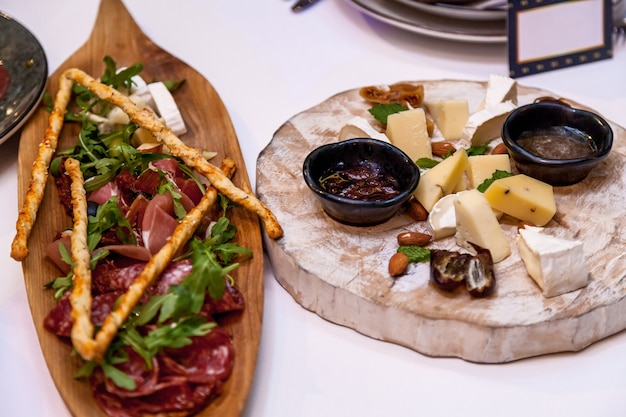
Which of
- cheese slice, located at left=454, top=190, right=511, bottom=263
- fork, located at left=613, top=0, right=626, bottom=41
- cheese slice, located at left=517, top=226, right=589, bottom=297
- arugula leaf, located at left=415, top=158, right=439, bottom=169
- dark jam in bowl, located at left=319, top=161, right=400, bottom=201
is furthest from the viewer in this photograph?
fork, located at left=613, top=0, right=626, bottom=41

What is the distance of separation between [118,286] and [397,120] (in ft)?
2.72

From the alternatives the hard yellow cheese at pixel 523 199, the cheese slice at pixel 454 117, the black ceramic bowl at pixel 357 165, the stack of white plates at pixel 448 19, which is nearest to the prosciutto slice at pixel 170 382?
the black ceramic bowl at pixel 357 165

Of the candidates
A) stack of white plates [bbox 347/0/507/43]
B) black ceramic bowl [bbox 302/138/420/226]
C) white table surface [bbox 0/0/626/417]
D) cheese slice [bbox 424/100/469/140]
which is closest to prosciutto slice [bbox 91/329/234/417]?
white table surface [bbox 0/0/626/417]

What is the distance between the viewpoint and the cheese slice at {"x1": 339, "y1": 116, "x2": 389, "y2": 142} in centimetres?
180

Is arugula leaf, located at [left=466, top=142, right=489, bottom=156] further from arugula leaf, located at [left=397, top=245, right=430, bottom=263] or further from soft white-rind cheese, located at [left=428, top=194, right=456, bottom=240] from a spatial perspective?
arugula leaf, located at [left=397, top=245, right=430, bottom=263]

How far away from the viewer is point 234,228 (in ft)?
5.41

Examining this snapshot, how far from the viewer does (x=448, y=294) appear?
57.7 inches

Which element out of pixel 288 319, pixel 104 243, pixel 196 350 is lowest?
pixel 288 319

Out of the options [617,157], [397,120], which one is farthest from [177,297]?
[617,157]

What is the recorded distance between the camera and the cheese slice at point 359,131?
1.80 meters

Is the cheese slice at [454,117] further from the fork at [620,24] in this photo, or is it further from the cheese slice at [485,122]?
the fork at [620,24]

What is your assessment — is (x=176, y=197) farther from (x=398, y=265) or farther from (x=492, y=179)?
(x=492, y=179)

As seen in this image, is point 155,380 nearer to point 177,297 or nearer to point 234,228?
point 177,297

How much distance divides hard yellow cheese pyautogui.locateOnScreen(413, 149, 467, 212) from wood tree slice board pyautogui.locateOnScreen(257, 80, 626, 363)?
2.6 inches
